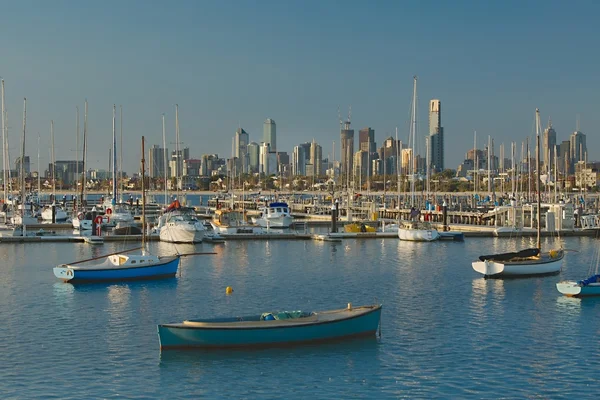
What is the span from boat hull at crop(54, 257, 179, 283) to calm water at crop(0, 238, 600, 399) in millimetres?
855

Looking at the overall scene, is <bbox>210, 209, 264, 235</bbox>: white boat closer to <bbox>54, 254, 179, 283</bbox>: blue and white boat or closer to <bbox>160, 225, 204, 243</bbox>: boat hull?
<bbox>160, 225, 204, 243</bbox>: boat hull

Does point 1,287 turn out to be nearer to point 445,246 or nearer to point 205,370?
point 205,370

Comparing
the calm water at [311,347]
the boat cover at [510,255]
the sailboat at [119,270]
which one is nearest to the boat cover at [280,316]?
the calm water at [311,347]

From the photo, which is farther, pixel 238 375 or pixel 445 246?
pixel 445 246

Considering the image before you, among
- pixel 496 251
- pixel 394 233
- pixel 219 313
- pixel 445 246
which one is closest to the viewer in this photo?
pixel 219 313

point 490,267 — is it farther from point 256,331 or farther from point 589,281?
point 256,331

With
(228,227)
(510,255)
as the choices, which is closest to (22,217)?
(228,227)

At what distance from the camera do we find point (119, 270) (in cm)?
5091

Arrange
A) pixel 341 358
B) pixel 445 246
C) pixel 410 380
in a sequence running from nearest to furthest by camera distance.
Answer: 1. pixel 410 380
2. pixel 341 358
3. pixel 445 246

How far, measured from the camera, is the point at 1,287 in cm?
4975

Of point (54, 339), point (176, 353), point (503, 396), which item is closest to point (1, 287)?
point (54, 339)

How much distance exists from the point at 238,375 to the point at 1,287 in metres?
26.7

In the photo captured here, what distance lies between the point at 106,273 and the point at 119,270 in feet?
2.72

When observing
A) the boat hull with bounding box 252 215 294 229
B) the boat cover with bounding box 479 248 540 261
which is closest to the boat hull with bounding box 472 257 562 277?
the boat cover with bounding box 479 248 540 261
